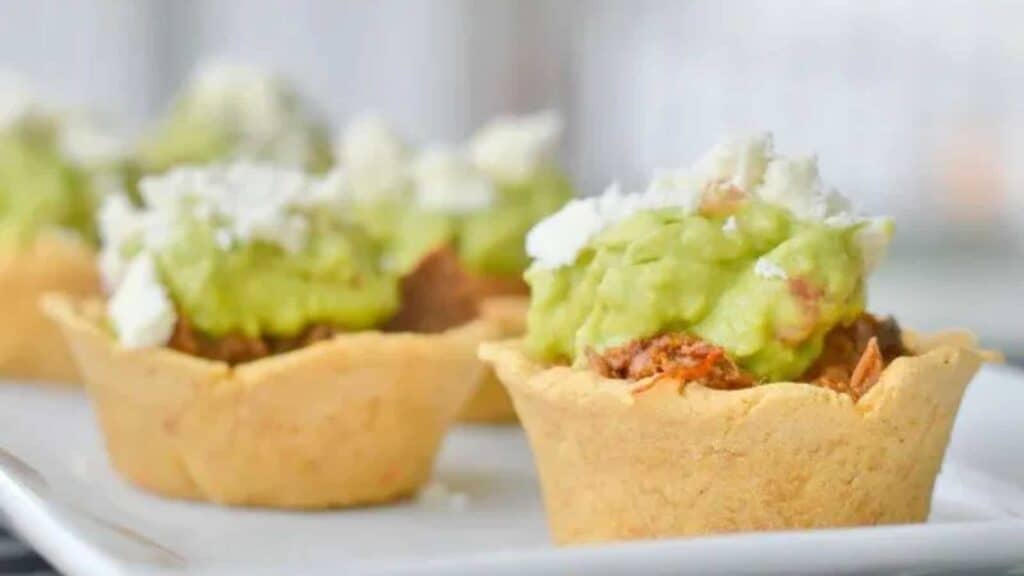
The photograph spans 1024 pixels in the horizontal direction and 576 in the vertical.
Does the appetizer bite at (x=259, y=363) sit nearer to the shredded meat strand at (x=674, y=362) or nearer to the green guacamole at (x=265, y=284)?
the green guacamole at (x=265, y=284)

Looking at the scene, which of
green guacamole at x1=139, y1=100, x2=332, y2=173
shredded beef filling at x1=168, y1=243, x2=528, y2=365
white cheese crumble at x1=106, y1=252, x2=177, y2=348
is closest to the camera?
white cheese crumble at x1=106, y1=252, x2=177, y2=348

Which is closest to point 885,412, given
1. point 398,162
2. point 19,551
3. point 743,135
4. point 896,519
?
point 896,519

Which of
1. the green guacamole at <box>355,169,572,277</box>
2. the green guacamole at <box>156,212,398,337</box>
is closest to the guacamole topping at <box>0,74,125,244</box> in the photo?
the green guacamole at <box>355,169,572,277</box>

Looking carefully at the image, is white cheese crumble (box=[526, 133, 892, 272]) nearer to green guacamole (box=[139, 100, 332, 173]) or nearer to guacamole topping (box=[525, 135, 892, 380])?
guacamole topping (box=[525, 135, 892, 380])

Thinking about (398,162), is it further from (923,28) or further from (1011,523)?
(923,28)

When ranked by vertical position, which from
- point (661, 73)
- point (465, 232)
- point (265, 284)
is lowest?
point (661, 73)

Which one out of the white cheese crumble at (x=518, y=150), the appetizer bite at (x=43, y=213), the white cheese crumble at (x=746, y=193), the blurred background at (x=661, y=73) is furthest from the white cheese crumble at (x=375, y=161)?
the blurred background at (x=661, y=73)

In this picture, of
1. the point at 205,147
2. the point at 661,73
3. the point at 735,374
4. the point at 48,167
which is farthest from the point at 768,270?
the point at 661,73

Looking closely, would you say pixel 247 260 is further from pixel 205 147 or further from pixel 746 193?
pixel 205 147
